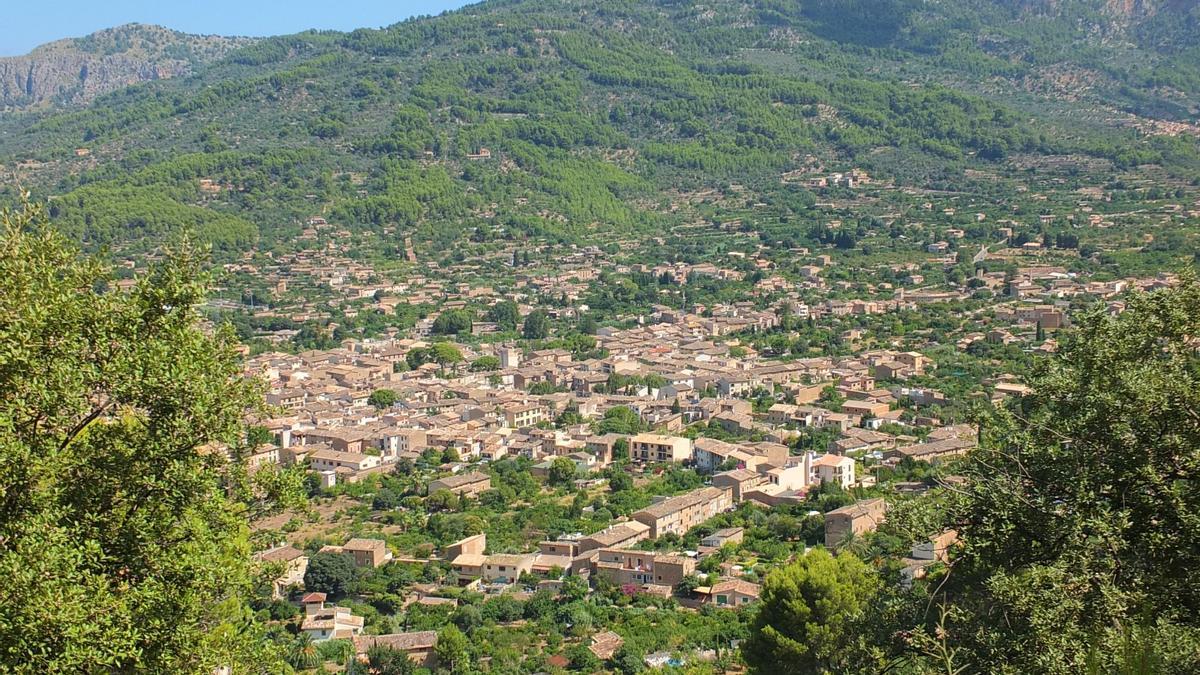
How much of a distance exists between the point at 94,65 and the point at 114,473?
153680 millimetres

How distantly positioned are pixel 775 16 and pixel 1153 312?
10288 centimetres

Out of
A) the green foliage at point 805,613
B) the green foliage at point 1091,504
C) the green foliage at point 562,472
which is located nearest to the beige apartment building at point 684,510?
the green foliage at point 562,472

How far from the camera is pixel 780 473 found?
23625mm

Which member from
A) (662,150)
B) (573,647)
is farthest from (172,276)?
(662,150)

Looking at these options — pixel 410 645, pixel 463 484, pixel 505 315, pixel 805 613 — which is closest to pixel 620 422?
pixel 463 484

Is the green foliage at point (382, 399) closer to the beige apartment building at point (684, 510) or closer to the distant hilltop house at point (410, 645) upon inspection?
the beige apartment building at point (684, 510)

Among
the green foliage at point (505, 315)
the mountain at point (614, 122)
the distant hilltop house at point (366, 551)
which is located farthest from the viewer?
the mountain at point (614, 122)

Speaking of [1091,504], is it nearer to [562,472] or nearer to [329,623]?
[329,623]

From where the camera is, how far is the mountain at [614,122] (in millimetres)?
65062

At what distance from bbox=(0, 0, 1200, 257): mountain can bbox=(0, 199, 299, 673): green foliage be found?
162 ft

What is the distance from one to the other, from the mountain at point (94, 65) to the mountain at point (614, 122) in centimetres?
3566

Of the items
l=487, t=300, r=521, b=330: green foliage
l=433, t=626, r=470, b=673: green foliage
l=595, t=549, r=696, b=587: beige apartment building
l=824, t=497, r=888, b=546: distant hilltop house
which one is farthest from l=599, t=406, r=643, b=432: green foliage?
l=487, t=300, r=521, b=330: green foliage

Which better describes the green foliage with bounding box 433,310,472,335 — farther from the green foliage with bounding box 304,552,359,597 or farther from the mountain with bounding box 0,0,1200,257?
the green foliage with bounding box 304,552,359,597

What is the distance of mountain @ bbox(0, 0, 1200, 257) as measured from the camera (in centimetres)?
6506
